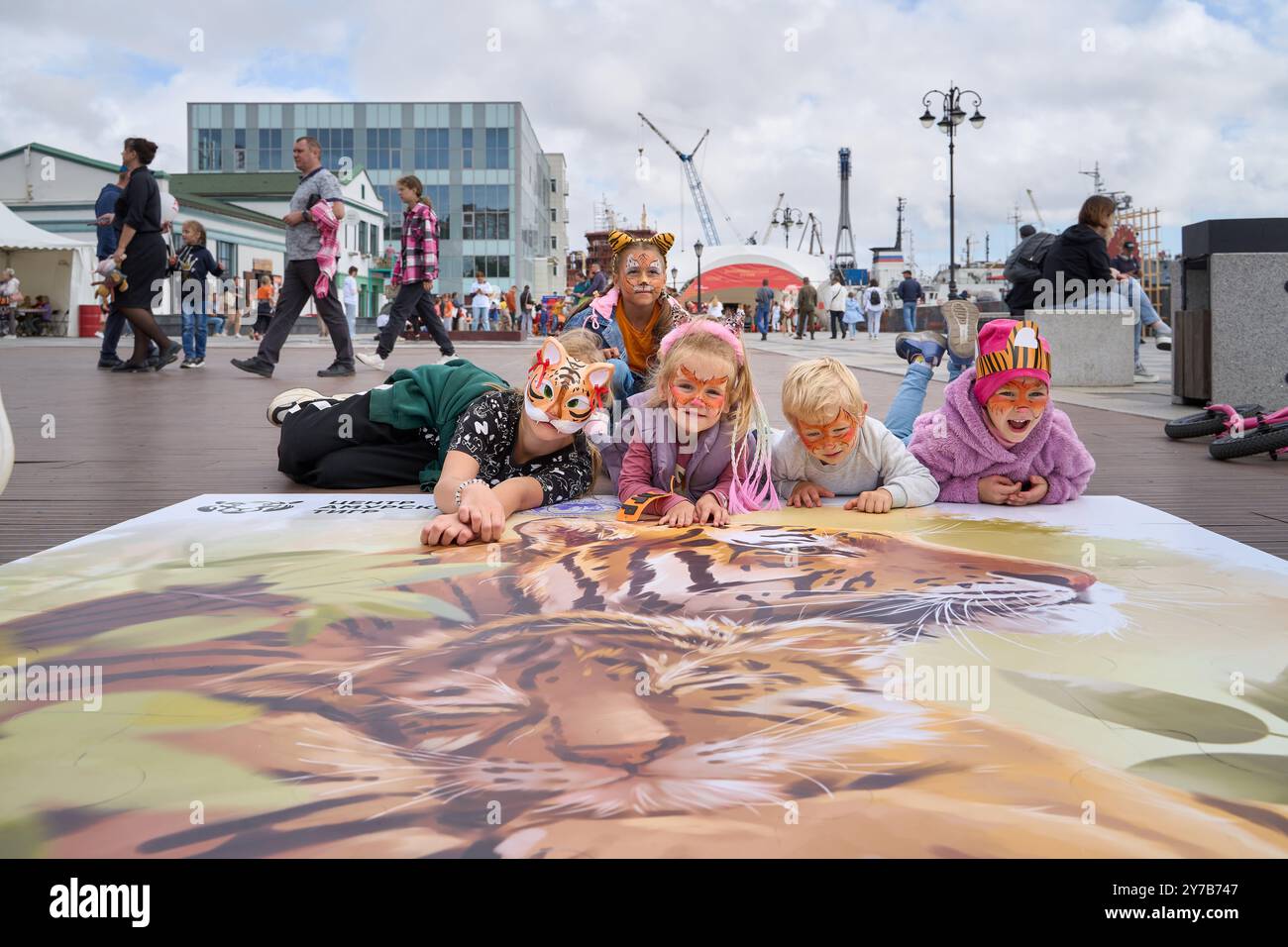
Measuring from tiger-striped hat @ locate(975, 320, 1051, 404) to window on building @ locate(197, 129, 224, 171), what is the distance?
229ft

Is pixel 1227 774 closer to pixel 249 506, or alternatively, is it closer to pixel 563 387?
pixel 563 387

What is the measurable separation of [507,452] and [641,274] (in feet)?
3.88

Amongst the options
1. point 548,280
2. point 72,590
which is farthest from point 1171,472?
point 548,280

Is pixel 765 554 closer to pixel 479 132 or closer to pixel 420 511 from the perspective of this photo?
pixel 420 511

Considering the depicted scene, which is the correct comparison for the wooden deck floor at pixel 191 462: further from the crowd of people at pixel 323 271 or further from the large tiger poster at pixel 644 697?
the crowd of people at pixel 323 271

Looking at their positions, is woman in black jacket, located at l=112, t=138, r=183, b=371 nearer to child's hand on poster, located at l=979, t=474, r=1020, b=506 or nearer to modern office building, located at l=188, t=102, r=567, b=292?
child's hand on poster, located at l=979, t=474, r=1020, b=506

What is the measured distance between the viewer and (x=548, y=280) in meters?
83.2

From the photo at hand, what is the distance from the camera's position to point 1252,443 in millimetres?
5207

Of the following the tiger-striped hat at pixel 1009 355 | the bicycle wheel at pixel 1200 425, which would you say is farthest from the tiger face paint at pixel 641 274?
the bicycle wheel at pixel 1200 425

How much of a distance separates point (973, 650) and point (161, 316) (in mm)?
26245

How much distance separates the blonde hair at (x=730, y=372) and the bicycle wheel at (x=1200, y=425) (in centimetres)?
331

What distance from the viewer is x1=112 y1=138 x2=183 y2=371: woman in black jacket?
396 inches

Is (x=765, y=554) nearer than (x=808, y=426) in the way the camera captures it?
Yes

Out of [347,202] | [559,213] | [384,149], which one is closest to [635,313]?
[347,202]
